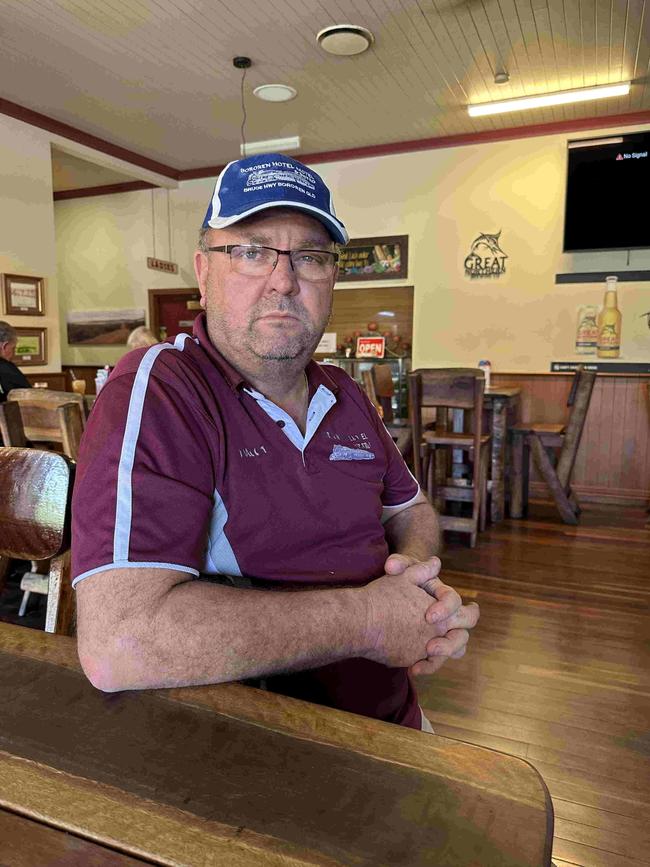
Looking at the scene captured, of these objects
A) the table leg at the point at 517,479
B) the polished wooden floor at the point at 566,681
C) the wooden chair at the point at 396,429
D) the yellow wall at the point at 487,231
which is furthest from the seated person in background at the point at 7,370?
the table leg at the point at 517,479

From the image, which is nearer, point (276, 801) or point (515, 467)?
point (276, 801)

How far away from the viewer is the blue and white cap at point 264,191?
107 cm

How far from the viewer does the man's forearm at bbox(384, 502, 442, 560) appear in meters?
1.27

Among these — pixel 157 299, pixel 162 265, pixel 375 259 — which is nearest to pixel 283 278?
pixel 375 259

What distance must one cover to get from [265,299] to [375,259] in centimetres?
476

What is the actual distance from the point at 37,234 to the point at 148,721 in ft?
17.0

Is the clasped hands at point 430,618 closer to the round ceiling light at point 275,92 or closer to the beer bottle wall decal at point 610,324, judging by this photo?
the round ceiling light at point 275,92

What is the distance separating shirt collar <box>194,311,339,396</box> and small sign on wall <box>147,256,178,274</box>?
5184 millimetres

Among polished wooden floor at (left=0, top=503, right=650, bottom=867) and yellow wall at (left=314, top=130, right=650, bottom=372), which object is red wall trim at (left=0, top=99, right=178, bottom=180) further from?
polished wooden floor at (left=0, top=503, right=650, bottom=867)

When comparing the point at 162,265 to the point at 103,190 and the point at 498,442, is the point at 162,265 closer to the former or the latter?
the point at 103,190

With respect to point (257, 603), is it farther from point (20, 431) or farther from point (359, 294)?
point (359, 294)

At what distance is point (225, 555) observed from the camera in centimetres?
95

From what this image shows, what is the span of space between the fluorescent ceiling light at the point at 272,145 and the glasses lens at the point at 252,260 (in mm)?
4622

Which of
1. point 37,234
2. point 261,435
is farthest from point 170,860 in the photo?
point 37,234
